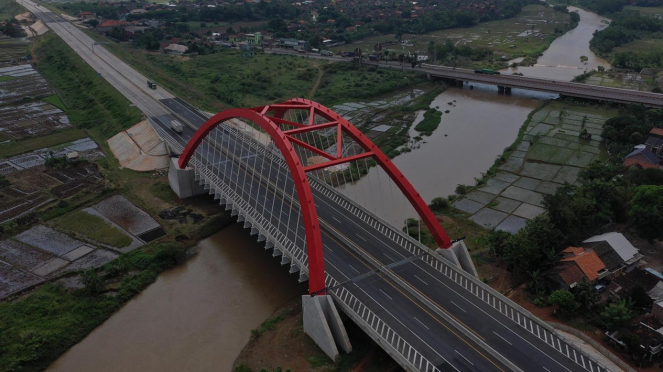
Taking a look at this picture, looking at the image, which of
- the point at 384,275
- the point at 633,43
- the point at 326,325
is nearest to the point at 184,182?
the point at 384,275

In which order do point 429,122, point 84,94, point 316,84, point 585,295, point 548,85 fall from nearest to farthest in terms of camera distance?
point 585,295 → point 429,122 → point 84,94 → point 548,85 → point 316,84

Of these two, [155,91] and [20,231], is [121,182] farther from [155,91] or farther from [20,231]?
[155,91]

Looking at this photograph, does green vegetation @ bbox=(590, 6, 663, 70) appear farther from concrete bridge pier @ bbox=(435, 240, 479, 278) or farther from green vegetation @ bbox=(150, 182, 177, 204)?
green vegetation @ bbox=(150, 182, 177, 204)

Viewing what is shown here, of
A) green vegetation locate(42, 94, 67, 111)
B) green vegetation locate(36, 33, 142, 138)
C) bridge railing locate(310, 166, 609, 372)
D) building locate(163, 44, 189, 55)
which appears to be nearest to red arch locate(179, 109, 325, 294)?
bridge railing locate(310, 166, 609, 372)

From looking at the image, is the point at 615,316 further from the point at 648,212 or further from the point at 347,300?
the point at 347,300

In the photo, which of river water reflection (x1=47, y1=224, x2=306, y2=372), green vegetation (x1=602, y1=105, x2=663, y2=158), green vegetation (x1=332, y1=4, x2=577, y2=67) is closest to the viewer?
river water reflection (x1=47, y1=224, x2=306, y2=372)

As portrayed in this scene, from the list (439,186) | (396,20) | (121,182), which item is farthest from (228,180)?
(396,20)

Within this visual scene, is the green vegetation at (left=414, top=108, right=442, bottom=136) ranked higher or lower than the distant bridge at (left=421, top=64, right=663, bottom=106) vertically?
lower
